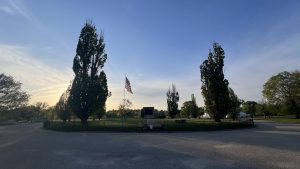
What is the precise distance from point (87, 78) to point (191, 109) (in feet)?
171

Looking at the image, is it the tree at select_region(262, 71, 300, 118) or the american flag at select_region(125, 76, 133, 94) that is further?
the tree at select_region(262, 71, 300, 118)

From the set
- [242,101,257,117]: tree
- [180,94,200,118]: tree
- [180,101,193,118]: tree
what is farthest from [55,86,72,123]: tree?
[242,101,257,117]: tree

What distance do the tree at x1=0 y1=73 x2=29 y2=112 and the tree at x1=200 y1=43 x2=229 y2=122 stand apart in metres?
39.5

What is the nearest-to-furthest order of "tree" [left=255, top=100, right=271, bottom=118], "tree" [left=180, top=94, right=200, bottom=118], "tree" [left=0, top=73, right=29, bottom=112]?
"tree" [left=0, top=73, right=29, bottom=112]
"tree" [left=180, top=94, right=200, bottom=118]
"tree" [left=255, top=100, right=271, bottom=118]

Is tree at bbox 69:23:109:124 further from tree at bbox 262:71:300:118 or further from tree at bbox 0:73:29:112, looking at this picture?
tree at bbox 262:71:300:118

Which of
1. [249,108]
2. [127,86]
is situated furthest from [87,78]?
[249,108]

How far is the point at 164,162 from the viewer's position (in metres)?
10.9

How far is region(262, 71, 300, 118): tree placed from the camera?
62.8 m

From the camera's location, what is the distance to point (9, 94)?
60062 mm

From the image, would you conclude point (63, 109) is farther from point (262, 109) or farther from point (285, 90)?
point (262, 109)

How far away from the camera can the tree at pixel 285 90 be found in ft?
206

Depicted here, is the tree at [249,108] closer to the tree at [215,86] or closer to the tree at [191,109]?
the tree at [191,109]

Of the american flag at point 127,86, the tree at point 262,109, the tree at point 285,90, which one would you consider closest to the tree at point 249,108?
the tree at point 262,109

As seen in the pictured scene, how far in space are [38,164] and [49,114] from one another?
95.4 meters
